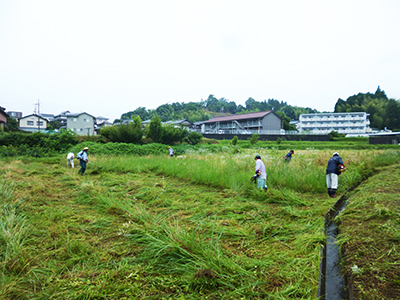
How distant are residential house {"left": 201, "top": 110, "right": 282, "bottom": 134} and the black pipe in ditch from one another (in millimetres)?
44313

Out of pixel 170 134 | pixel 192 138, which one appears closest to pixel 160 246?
pixel 170 134

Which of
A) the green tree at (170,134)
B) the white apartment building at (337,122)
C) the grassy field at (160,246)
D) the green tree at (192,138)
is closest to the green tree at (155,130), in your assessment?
the green tree at (170,134)

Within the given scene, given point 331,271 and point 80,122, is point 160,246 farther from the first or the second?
point 80,122

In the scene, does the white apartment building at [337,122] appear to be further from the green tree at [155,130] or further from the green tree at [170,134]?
the green tree at [155,130]

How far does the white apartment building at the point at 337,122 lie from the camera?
5862cm

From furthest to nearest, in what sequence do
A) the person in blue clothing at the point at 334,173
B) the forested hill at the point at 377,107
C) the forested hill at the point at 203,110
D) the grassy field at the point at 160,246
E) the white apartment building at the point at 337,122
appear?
the forested hill at the point at 203,110
the white apartment building at the point at 337,122
the forested hill at the point at 377,107
the person in blue clothing at the point at 334,173
the grassy field at the point at 160,246

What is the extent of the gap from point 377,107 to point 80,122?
75.8 metres

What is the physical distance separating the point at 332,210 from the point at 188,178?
217 inches

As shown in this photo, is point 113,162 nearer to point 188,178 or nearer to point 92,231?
point 188,178

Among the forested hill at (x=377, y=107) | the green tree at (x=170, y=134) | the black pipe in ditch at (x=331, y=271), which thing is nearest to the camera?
the black pipe in ditch at (x=331, y=271)

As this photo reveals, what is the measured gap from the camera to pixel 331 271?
3283mm

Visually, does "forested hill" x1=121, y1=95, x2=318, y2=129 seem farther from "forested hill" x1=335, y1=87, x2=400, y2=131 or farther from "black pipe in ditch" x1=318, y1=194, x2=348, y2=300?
"black pipe in ditch" x1=318, y1=194, x2=348, y2=300

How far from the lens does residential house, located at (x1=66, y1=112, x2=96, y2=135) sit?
50.7 m

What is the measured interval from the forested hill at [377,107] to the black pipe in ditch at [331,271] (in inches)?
2674
